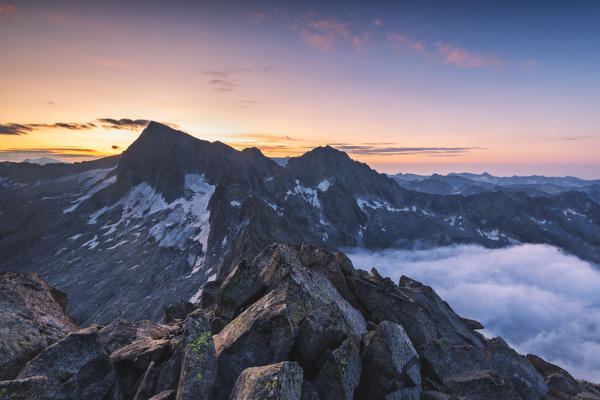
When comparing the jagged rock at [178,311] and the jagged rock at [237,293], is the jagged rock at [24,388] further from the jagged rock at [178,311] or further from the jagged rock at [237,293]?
Result: the jagged rock at [178,311]

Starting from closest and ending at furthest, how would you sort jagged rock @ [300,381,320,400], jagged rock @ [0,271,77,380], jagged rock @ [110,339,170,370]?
jagged rock @ [300,381,320,400]
jagged rock @ [0,271,77,380]
jagged rock @ [110,339,170,370]

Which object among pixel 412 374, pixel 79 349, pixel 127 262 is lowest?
pixel 127 262

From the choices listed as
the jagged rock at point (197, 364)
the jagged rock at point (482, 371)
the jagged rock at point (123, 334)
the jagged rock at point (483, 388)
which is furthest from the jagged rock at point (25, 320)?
the jagged rock at point (483, 388)

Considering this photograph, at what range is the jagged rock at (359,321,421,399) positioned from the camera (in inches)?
464

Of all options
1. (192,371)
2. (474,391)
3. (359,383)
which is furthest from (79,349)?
(474,391)

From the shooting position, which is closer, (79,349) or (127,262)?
(79,349)

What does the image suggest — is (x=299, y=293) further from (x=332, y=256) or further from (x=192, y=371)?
(x=332, y=256)

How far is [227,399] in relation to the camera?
33.7 feet

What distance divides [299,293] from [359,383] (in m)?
4.64

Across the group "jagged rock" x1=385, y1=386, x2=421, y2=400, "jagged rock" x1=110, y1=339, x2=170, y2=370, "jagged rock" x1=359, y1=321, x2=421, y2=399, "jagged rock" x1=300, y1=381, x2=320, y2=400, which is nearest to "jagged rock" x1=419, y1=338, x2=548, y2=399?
"jagged rock" x1=359, y1=321, x2=421, y2=399

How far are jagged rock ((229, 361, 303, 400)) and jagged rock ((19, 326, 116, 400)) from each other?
5.99 meters

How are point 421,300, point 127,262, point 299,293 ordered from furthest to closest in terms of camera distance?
point 127,262 → point 421,300 → point 299,293

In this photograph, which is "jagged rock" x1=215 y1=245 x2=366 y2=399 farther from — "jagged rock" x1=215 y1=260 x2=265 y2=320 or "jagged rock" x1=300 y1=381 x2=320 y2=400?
"jagged rock" x1=215 y1=260 x2=265 y2=320

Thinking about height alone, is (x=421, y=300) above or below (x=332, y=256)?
below
